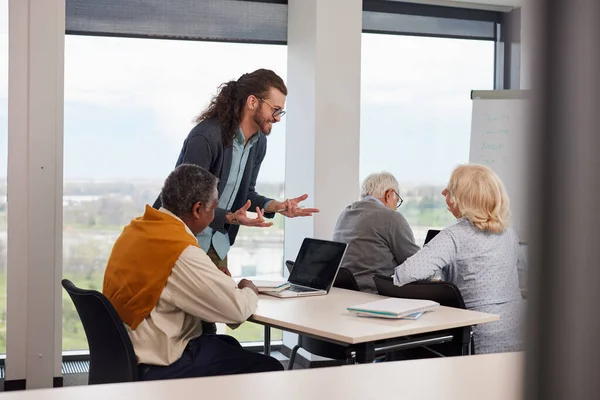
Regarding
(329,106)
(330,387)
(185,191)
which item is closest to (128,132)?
(329,106)

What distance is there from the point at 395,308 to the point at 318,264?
29.1 inches

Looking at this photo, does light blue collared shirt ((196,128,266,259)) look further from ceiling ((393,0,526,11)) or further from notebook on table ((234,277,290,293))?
ceiling ((393,0,526,11))

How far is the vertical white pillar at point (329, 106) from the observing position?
15.6 ft

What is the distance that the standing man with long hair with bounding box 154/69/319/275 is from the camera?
332 centimetres

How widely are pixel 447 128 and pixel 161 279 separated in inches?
147

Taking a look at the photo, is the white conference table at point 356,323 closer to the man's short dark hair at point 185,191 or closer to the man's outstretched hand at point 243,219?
the man's outstretched hand at point 243,219

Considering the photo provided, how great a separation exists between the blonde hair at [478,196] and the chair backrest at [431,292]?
30 centimetres

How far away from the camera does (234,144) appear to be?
11.3 feet

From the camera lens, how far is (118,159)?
493 centimetres

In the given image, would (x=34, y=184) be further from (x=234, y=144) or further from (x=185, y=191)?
(x=185, y=191)

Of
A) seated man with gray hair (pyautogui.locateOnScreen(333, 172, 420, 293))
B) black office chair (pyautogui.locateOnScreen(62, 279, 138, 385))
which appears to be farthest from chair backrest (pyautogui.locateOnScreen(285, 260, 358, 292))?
black office chair (pyautogui.locateOnScreen(62, 279, 138, 385))

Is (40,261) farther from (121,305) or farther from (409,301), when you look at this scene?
(409,301)

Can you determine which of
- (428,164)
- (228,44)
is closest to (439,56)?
(428,164)

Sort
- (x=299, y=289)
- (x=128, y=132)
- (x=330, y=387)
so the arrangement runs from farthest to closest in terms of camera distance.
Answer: (x=128, y=132) < (x=299, y=289) < (x=330, y=387)
